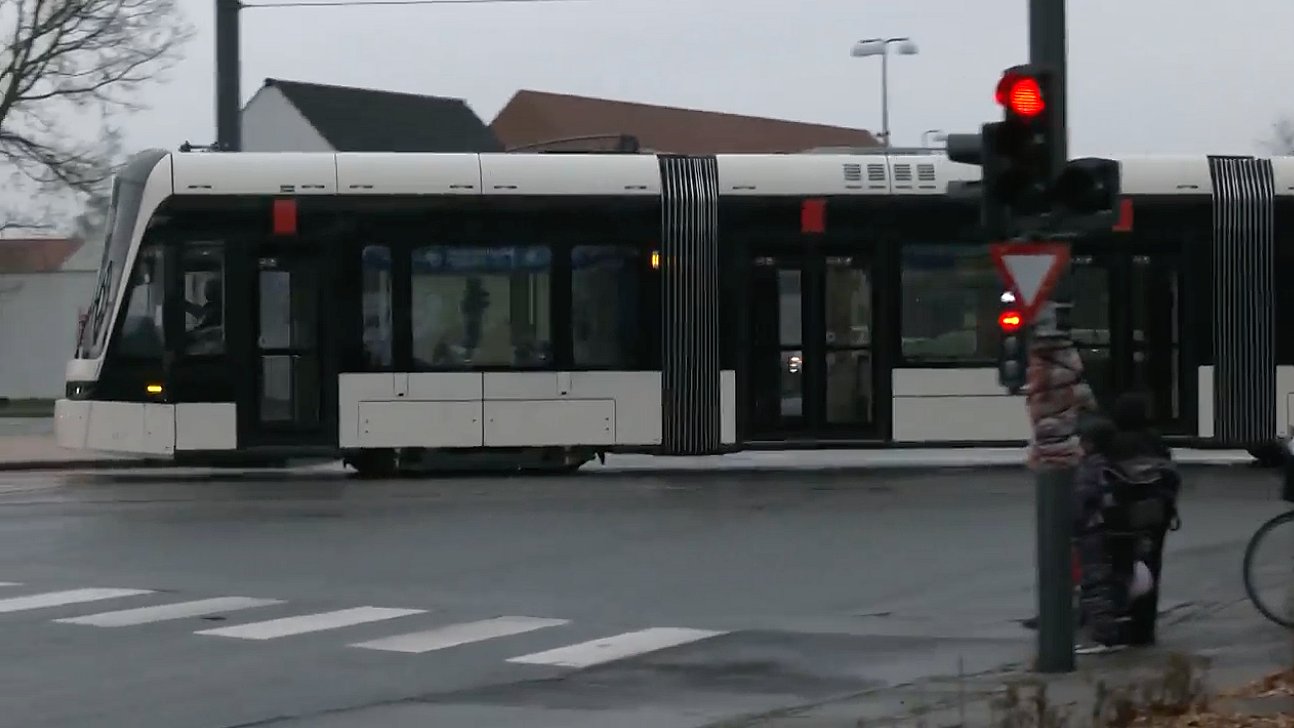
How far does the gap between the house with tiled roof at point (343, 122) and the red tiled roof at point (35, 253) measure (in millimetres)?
8313

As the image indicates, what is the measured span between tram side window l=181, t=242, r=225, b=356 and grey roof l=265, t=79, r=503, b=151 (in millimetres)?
42269

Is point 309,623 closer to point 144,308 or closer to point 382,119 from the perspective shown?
point 144,308

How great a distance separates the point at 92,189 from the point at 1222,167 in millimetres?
31514

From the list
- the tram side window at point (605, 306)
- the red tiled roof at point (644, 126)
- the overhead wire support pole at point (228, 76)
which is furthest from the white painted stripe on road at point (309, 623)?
the red tiled roof at point (644, 126)

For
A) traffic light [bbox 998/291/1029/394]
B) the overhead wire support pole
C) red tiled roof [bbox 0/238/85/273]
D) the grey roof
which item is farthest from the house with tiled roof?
traffic light [bbox 998/291/1029/394]

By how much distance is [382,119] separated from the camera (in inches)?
2709

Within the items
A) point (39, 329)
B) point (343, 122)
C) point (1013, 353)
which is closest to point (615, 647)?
point (1013, 353)

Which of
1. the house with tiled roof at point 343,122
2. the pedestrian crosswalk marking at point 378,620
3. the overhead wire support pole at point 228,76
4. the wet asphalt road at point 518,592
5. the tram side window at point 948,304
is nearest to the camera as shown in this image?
the wet asphalt road at point 518,592

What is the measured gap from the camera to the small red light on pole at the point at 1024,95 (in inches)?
408

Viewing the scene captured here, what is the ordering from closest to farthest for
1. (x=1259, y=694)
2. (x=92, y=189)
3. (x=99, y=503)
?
(x=1259, y=694) < (x=99, y=503) < (x=92, y=189)

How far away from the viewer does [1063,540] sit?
10531 millimetres

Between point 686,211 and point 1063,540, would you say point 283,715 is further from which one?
point 686,211

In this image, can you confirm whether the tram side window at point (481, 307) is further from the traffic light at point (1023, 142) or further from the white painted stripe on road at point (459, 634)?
the traffic light at point (1023, 142)

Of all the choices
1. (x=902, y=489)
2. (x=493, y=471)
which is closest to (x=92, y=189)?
(x=493, y=471)
